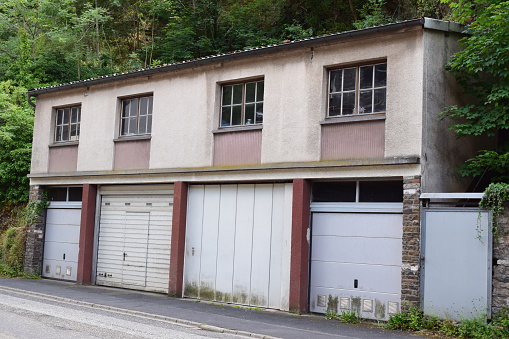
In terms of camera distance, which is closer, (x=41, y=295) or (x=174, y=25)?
(x=41, y=295)

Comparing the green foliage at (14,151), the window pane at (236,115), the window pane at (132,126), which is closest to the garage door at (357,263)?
the window pane at (236,115)

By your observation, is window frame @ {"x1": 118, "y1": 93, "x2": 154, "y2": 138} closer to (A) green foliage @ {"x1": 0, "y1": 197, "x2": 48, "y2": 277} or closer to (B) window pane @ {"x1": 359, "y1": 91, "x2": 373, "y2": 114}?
(A) green foliage @ {"x1": 0, "y1": 197, "x2": 48, "y2": 277}

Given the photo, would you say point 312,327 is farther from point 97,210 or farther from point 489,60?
point 97,210

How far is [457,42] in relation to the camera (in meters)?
13.2

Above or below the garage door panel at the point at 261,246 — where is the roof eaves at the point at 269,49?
above

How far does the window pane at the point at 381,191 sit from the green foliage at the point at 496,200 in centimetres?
192

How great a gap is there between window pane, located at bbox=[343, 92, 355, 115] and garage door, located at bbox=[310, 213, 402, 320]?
2.19 meters

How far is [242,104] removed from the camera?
15.5 metres

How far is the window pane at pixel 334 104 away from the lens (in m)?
13.7

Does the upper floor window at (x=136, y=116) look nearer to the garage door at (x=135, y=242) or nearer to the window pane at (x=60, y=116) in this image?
the garage door at (x=135, y=242)

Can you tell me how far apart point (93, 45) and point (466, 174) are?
25.8m

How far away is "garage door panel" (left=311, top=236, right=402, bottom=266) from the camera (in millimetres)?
12531

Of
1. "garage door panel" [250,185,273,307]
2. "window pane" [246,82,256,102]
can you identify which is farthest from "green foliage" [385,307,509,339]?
"window pane" [246,82,256,102]

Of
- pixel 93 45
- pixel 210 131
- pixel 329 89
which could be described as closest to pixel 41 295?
pixel 210 131
